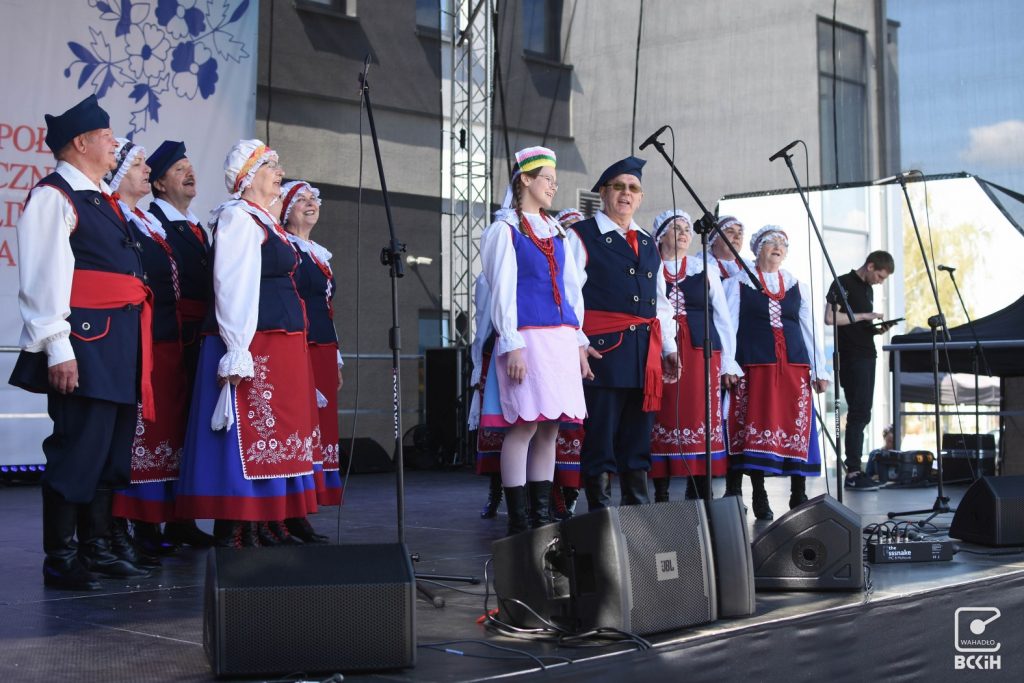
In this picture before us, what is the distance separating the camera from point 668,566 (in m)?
2.57

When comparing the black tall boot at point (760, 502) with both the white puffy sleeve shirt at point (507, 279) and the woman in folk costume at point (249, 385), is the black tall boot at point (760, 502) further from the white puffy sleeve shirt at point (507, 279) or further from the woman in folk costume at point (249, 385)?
the woman in folk costume at point (249, 385)

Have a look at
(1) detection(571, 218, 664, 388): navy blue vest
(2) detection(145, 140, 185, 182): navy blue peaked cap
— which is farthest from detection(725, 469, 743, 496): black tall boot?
(2) detection(145, 140, 185, 182): navy blue peaked cap

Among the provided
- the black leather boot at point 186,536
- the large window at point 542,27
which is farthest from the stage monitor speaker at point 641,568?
the large window at point 542,27

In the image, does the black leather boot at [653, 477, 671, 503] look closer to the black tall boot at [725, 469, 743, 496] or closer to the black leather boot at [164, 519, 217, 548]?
the black tall boot at [725, 469, 743, 496]

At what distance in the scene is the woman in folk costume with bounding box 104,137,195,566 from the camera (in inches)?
156

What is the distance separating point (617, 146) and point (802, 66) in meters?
1.35

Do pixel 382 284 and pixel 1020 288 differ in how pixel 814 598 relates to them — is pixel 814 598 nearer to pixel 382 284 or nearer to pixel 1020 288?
pixel 1020 288

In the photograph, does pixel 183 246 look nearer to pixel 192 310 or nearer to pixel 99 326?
pixel 192 310

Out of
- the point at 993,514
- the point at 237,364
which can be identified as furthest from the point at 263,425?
the point at 993,514

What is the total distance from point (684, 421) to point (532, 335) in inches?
60.7

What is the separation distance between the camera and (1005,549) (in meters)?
4.02

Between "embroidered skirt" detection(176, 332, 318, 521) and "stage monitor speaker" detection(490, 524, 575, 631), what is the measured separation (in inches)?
53.3

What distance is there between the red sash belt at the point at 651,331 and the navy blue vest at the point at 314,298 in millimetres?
1027

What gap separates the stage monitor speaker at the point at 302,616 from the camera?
2.12 meters
